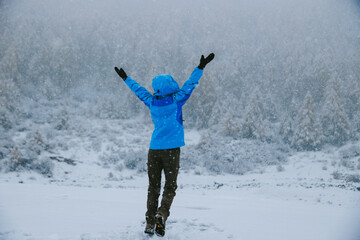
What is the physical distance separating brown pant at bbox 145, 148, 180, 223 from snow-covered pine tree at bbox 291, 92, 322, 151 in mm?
17982

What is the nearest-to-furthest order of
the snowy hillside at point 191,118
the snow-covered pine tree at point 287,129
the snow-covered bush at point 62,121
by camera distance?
1. the snowy hillside at point 191,118
2. the snow-covered pine tree at point 287,129
3. the snow-covered bush at point 62,121

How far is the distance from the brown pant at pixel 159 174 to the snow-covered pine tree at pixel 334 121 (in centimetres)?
1932

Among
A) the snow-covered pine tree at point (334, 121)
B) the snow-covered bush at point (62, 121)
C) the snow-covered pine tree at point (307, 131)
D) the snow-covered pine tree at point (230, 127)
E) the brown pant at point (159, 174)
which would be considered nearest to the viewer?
the brown pant at point (159, 174)

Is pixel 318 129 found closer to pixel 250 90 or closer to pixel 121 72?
pixel 250 90

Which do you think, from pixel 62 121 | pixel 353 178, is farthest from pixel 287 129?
pixel 62 121

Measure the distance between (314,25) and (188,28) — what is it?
16.4 m

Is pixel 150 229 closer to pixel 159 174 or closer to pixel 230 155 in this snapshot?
pixel 159 174

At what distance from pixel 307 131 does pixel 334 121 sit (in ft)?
9.29

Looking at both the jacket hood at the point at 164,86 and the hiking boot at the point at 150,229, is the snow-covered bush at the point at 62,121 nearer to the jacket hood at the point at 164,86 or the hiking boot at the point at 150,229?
the jacket hood at the point at 164,86

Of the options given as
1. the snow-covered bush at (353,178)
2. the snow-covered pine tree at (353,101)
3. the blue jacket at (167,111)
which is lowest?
the snow-covered bush at (353,178)

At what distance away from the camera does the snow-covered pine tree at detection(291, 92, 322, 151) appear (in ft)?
61.0

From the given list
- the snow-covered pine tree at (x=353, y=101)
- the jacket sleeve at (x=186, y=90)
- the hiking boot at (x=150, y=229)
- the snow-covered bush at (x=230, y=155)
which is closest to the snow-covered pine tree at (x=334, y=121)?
the snow-covered pine tree at (x=353, y=101)

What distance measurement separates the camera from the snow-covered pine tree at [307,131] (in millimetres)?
18594

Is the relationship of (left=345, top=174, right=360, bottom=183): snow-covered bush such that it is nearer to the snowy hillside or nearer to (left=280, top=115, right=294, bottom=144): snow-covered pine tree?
the snowy hillside
